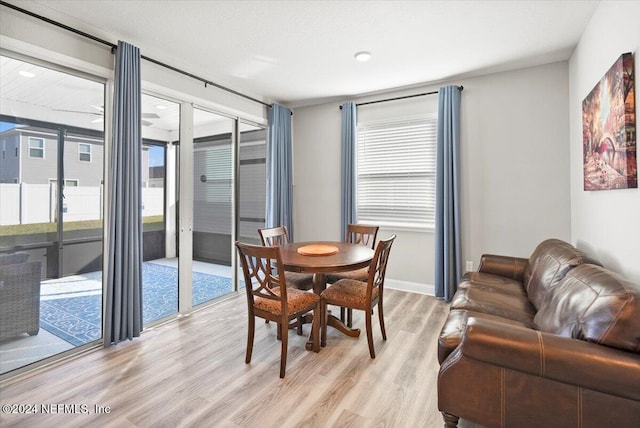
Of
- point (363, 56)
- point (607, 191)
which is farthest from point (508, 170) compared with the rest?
point (363, 56)

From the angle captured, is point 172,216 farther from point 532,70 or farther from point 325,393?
point 532,70

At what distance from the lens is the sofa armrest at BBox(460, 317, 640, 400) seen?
122 centimetres

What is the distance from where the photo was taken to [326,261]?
8.09 feet

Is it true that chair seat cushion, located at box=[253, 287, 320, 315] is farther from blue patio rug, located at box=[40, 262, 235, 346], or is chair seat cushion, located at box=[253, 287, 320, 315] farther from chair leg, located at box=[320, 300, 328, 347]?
blue patio rug, located at box=[40, 262, 235, 346]

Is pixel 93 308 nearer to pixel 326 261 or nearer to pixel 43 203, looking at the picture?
pixel 43 203

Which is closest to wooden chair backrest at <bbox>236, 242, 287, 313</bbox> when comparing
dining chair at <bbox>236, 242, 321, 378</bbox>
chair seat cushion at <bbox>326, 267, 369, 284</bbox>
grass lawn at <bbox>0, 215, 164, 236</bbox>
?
dining chair at <bbox>236, 242, 321, 378</bbox>

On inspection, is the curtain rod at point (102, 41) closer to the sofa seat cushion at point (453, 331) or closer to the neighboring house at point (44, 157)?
the neighboring house at point (44, 157)

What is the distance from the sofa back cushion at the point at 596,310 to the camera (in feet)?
4.17

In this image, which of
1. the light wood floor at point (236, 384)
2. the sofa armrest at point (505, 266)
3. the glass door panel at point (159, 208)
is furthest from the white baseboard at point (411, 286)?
the glass door panel at point (159, 208)

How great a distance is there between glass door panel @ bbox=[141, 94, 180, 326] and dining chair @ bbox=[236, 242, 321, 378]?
1398 millimetres

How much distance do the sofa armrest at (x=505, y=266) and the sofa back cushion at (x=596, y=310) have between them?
1.04 meters

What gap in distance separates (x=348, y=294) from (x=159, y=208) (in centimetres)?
215

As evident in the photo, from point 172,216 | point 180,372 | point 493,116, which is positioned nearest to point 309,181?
point 172,216

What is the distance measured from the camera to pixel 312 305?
8.02 ft
